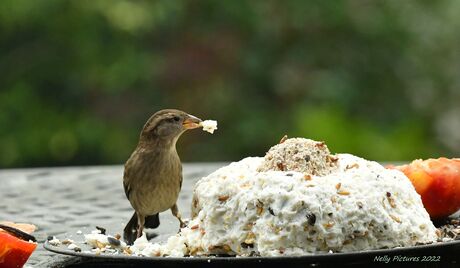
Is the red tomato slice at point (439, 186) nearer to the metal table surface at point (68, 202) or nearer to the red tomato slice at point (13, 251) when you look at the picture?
the metal table surface at point (68, 202)

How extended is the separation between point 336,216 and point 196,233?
0.45 meters

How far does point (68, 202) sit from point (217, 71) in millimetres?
4643

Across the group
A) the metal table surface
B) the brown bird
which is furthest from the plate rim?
the brown bird

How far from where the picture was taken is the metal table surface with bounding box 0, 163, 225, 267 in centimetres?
386

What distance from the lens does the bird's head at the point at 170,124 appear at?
4035 millimetres

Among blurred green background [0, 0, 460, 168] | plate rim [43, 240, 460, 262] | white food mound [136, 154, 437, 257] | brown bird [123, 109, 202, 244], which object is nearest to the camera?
plate rim [43, 240, 460, 262]

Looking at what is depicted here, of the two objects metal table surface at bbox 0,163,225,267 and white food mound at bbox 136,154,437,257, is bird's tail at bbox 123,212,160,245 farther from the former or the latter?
white food mound at bbox 136,154,437,257

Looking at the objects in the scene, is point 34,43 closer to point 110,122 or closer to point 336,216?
point 110,122

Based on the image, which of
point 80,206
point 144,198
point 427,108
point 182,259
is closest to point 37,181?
point 80,206

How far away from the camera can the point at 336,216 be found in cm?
304

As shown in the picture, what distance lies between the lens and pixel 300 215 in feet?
9.99

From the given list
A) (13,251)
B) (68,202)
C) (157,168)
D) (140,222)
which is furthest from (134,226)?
(13,251)

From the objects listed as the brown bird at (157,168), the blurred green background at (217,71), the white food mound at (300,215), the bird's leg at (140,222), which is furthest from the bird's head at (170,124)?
the blurred green background at (217,71)

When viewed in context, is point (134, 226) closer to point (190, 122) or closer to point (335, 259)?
point (190, 122)
